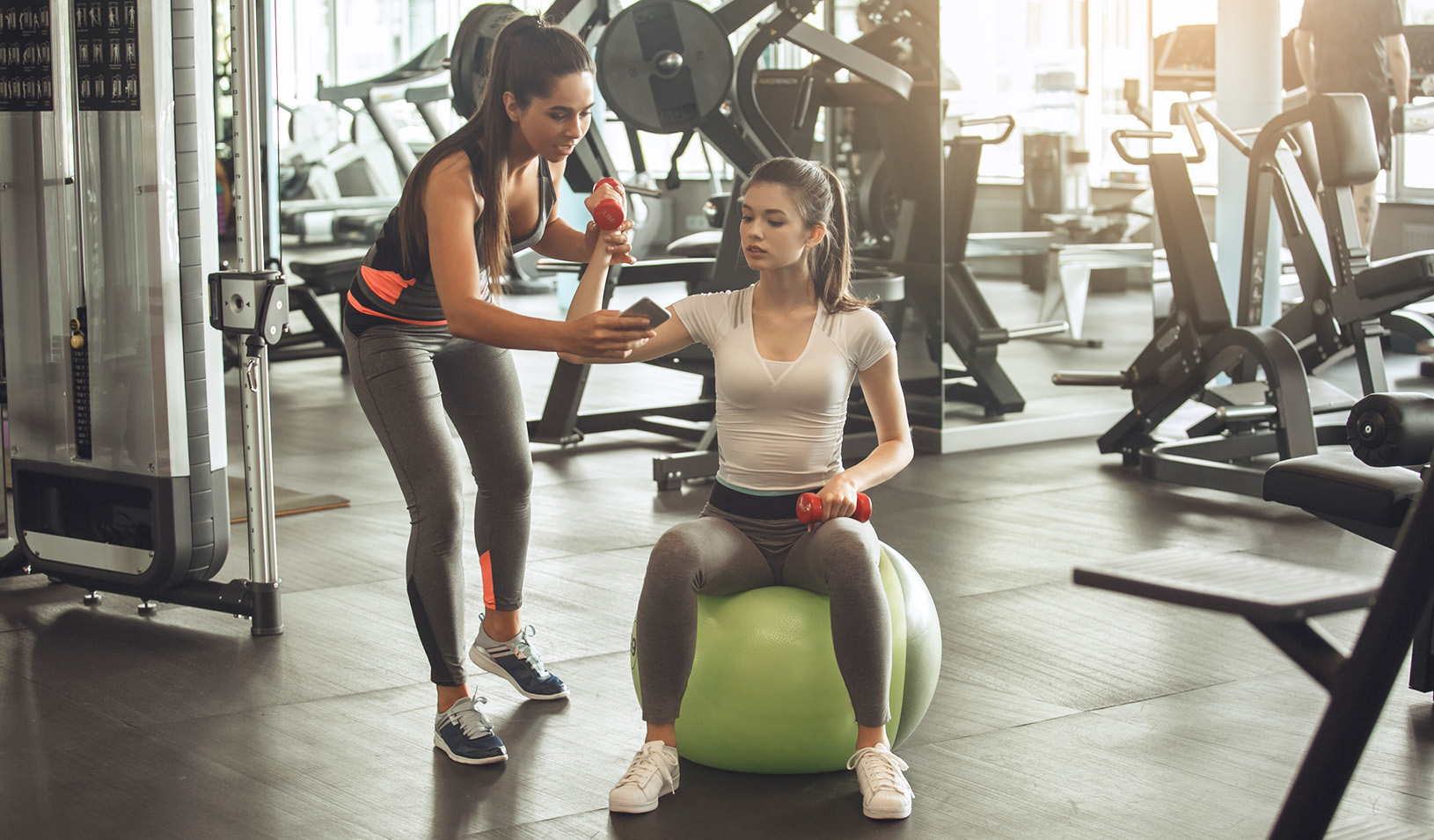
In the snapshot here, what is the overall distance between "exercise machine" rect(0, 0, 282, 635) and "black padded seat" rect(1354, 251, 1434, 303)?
130 inches

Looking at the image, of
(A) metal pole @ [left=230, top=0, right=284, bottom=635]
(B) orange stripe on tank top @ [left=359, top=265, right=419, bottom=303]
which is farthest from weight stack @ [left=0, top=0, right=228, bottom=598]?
(B) orange stripe on tank top @ [left=359, top=265, right=419, bottom=303]

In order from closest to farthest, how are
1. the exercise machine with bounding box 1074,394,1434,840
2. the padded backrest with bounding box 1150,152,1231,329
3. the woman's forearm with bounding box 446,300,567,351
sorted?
the exercise machine with bounding box 1074,394,1434,840 < the woman's forearm with bounding box 446,300,567,351 < the padded backrest with bounding box 1150,152,1231,329

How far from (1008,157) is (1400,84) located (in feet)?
7.57

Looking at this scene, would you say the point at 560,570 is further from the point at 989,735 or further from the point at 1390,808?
the point at 1390,808

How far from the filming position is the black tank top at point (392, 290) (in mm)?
2213

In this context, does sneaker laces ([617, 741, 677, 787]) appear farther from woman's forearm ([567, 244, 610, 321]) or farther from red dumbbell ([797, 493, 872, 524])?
woman's forearm ([567, 244, 610, 321])

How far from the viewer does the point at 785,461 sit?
2.19m

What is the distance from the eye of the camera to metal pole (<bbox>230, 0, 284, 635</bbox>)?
2824mm

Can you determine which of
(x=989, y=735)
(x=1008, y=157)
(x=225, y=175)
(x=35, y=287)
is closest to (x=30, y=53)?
(x=35, y=287)

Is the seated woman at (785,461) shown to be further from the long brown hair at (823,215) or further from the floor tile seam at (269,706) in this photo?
the floor tile seam at (269,706)

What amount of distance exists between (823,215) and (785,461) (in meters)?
0.39

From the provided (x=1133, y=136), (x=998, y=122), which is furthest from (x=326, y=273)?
(x=1133, y=136)

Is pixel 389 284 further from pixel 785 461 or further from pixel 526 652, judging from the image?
pixel 526 652

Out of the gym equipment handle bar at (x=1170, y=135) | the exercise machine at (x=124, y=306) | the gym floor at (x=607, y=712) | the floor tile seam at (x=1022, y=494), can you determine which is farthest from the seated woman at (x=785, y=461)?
the gym equipment handle bar at (x=1170, y=135)
